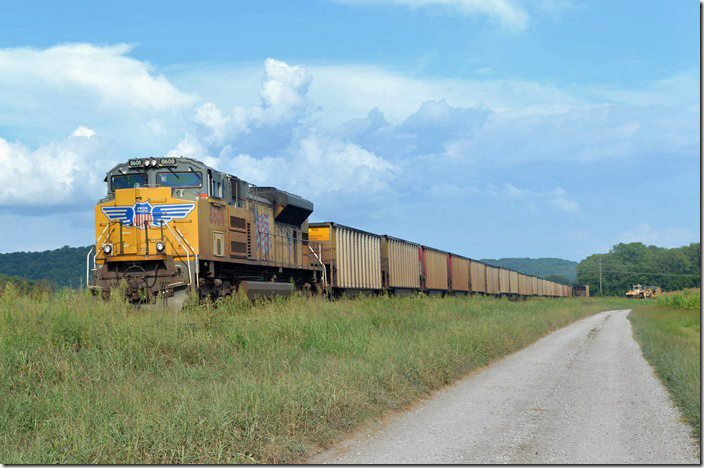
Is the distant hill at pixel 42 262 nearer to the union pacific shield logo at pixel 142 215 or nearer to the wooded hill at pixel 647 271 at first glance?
the union pacific shield logo at pixel 142 215

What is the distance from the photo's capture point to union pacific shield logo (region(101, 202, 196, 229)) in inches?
640

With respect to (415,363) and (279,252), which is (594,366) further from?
(279,252)

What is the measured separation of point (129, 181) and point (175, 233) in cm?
221

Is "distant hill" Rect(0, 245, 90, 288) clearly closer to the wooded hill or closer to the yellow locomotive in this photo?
the yellow locomotive

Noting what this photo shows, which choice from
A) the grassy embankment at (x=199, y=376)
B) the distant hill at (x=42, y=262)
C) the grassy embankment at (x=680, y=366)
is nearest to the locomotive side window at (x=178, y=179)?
the grassy embankment at (x=199, y=376)

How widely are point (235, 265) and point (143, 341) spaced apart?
26.2 ft

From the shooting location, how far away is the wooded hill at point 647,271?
139 meters

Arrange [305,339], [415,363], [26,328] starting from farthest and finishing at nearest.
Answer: [305,339] < [415,363] < [26,328]

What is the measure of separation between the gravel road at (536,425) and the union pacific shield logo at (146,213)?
7.95m

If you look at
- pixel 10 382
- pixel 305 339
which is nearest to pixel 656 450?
pixel 305 339

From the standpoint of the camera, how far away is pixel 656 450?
6.84m

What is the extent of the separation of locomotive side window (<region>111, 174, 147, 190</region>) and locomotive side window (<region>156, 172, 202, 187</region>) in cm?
42

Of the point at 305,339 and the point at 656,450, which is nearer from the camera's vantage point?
the point at 656,450

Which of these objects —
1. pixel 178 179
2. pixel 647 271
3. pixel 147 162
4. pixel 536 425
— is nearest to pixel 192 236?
pixel 178 179
